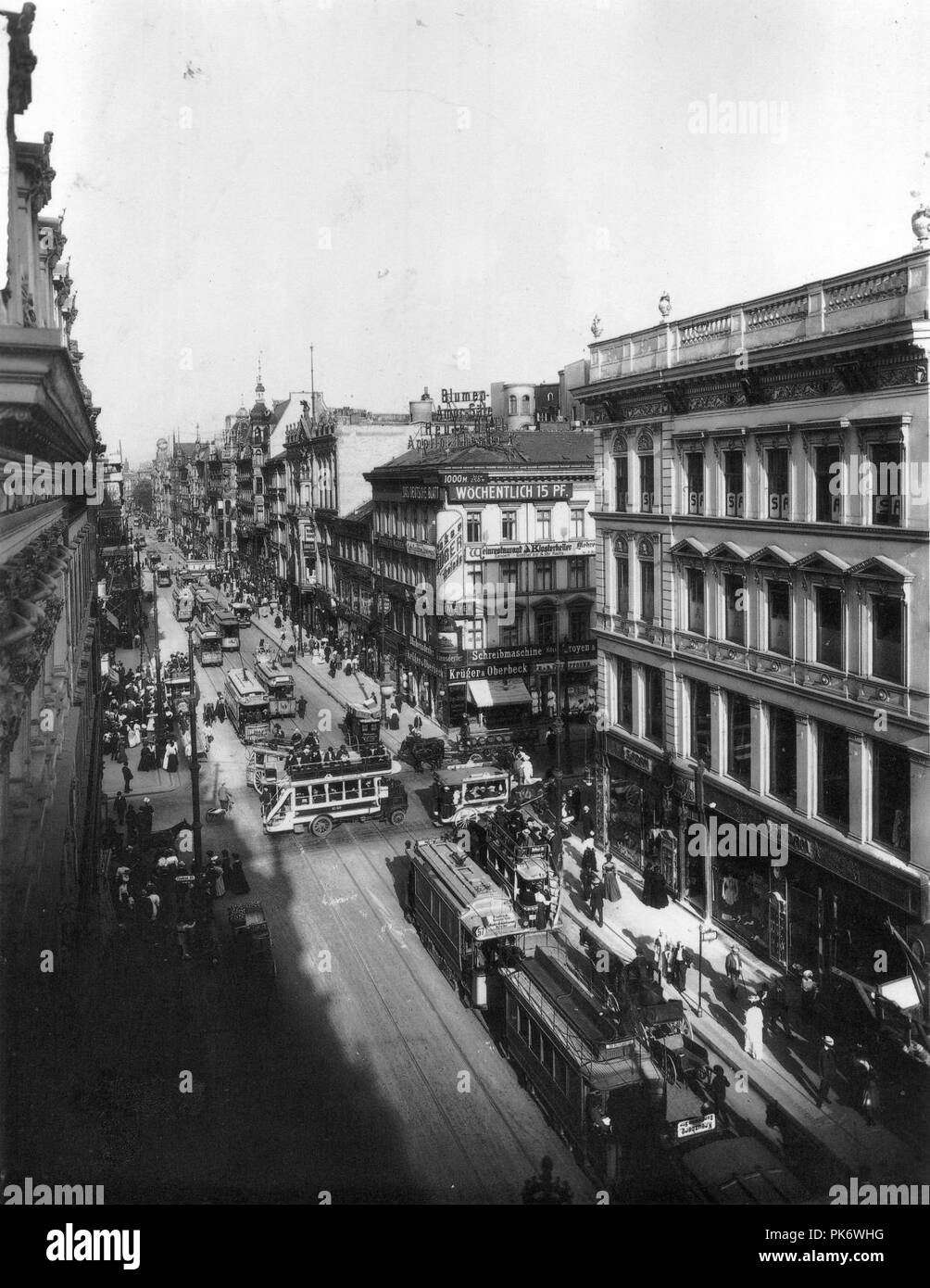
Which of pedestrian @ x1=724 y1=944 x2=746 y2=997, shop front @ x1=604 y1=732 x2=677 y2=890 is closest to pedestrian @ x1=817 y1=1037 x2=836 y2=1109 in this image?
pedestrian @ x1=724 y1=944 x2=746 y2=997

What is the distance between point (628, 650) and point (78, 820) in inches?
566

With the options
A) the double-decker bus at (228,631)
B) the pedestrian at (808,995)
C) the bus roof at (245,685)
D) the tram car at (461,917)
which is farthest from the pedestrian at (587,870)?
the double-decker bus at (228,631)

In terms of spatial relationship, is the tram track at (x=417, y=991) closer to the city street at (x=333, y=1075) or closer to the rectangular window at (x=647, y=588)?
the city street at (x=333, y=1075)

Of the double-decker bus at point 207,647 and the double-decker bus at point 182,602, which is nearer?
the double-decker bus at point 207,647

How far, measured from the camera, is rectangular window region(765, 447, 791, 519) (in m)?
20.0

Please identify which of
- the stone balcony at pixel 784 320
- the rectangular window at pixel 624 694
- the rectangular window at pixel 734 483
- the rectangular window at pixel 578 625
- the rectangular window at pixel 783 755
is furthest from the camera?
the rectangular window at pixel 578 625

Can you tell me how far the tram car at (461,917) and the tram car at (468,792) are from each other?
6762 mm

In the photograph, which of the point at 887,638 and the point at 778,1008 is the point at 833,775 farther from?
the point at 778,1008

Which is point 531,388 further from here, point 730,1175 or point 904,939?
point 730,1175

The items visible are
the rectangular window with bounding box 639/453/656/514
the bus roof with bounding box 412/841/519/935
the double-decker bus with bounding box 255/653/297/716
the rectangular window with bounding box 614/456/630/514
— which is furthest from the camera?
the double-decker bus with bounding box 255/653/297/716

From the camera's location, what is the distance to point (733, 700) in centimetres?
2230

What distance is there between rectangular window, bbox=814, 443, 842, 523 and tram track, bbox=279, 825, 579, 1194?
38.5ft

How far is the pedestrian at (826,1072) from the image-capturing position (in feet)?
51.9

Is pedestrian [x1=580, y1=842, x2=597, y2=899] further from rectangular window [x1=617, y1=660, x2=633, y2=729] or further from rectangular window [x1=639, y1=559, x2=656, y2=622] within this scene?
rectangular window [x1=639, y1=559, x2=656, y2=622]
